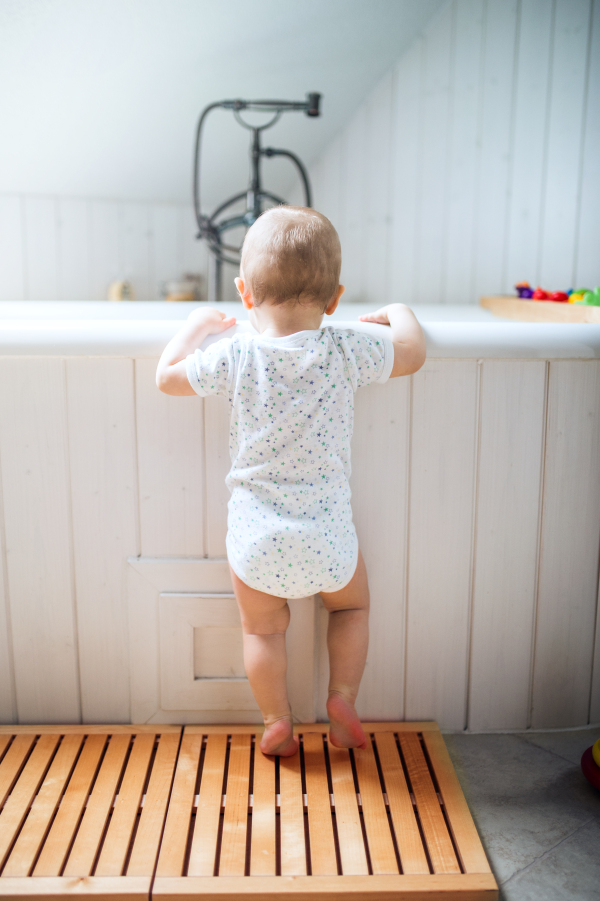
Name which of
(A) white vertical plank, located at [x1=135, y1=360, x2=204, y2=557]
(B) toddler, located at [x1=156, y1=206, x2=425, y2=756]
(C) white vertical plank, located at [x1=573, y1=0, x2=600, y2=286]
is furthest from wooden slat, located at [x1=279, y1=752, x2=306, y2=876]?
(C) white vertical plank, located at [x1=573, y1=0, x2=600, y2=286]

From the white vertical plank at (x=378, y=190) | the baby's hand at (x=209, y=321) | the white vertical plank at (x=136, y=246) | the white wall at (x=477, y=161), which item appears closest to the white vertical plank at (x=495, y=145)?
the white wall at (x=477, y=161)

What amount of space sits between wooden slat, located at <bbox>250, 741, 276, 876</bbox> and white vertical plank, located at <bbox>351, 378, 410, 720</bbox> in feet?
0.66

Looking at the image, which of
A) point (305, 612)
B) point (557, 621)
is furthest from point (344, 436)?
point (557, 621)

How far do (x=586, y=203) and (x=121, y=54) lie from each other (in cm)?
137

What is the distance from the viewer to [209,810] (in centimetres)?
92

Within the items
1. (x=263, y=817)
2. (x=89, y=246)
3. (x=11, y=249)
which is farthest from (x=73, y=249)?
(x=263, y=817)

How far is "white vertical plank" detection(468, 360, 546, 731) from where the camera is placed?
3.41 feet

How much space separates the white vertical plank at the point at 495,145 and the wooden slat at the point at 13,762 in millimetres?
1882

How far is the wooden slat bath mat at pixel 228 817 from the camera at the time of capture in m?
0.81

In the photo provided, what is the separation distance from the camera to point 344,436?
0.95 m

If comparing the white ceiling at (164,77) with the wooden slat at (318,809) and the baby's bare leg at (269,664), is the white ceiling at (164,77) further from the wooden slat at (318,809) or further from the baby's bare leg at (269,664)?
the wooden slat at (318,809)

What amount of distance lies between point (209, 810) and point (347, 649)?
0.96ft

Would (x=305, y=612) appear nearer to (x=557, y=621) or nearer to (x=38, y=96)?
(x=557, y=621)

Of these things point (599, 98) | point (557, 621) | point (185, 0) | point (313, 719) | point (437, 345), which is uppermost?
point (185, 0)
